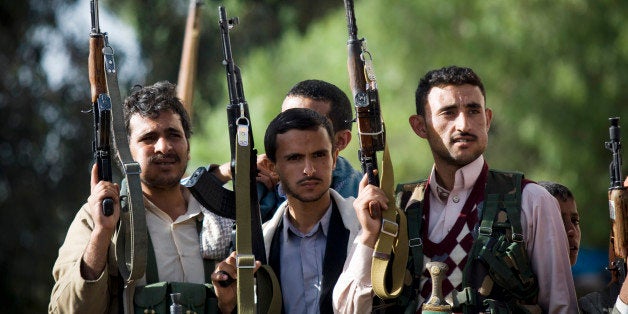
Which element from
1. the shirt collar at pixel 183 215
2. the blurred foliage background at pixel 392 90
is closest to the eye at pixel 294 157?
the shirt collar at pixel 183 215

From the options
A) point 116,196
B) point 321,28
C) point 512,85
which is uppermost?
point 321,28

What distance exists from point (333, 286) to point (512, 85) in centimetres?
1267

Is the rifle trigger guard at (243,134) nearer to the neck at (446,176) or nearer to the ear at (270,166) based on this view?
the ear at (270,166)

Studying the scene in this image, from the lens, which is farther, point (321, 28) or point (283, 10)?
point (283, 10)

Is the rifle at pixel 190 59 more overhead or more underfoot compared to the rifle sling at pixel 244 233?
more overhead

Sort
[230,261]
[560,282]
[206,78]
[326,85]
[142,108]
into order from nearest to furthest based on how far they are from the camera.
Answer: [560,282], [230,261], [142,108], [326,85], [206,78]

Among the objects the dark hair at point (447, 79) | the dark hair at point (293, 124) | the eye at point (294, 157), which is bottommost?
the eye at point (294, 157)

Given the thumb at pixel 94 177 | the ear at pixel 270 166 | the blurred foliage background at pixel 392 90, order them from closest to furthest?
1. the thumb at pixel 94 177
2. the ear at pixel 270 166
3. the blurred foliage background at pixel 392 90

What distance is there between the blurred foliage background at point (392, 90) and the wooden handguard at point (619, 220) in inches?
405

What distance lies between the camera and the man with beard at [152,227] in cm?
627

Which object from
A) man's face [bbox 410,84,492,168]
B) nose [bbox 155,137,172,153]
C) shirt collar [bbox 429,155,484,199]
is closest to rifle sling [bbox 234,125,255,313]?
nose [bbox 155,137,172,153]

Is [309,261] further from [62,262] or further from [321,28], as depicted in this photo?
[321,28]

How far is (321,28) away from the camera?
2109cm

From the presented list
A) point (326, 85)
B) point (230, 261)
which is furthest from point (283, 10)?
point (230, 261)
